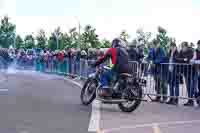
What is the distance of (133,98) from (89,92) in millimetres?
1455

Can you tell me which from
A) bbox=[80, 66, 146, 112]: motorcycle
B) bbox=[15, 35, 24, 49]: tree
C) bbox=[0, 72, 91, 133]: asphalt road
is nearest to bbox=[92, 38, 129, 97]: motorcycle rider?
bbox=[80, 66, 146, 112]: motorcycle

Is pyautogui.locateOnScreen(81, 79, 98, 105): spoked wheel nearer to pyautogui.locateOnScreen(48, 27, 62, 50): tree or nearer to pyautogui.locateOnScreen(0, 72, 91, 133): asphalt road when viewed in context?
pyautogui.locateOnScreen(0, 72, 91, 133): asphalt road

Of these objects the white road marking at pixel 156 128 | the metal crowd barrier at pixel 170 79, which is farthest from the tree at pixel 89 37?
the white road marking at pixel 156 128

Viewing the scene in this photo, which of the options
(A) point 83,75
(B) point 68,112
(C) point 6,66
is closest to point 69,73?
(A) point 83,75

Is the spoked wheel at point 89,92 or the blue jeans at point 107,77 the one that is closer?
the blue jeans at point 107,77

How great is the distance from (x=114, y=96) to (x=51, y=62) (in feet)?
64.2

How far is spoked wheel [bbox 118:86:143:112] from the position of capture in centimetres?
1123

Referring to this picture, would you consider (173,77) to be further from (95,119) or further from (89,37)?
→ (89,37)

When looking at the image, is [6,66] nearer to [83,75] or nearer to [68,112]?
[83,75]

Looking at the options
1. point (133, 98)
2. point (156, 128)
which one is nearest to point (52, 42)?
point (133, 98)

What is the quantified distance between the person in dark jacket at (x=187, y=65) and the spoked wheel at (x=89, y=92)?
8.64 feet

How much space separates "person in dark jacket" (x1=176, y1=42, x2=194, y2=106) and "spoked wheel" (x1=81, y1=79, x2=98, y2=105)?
2633mm

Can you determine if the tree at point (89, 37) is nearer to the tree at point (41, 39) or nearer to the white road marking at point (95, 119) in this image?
the tree at point (41, 39)

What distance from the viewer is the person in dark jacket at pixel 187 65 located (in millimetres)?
13019
